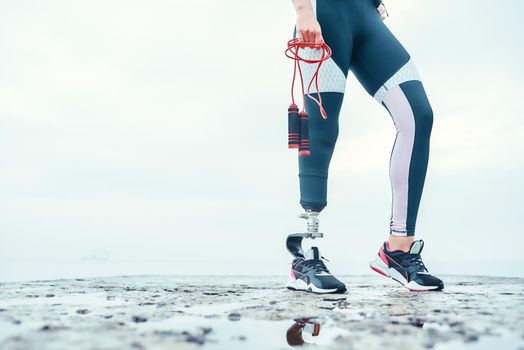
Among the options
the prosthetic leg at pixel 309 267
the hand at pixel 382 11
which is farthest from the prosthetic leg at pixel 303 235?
the hand at pixel 382 11

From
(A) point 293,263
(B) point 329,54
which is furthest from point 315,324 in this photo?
(B) point 329,54

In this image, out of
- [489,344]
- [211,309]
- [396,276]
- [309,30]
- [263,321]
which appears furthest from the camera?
[396,276]

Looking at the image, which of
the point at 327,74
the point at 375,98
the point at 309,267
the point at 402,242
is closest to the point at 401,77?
the point at 375,98

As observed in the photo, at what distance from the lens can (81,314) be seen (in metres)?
1.67

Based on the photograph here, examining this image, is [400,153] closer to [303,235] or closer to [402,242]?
[402,242]

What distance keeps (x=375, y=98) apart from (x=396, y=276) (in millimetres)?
1048

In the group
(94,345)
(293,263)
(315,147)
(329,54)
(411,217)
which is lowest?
(94,345)

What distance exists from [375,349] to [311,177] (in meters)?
1.62

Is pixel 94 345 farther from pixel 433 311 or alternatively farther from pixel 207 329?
pixel 433 311

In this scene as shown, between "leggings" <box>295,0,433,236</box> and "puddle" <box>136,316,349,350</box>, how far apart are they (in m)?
1.26

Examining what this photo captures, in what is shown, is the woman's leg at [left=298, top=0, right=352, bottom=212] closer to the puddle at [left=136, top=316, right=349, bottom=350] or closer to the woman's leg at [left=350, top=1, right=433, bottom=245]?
the woman's leg at [left=350, top=1, right=433, bottom=245]

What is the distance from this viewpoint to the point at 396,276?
2660mm

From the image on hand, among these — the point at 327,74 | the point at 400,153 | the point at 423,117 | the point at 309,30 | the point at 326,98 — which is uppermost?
the point at 309,30

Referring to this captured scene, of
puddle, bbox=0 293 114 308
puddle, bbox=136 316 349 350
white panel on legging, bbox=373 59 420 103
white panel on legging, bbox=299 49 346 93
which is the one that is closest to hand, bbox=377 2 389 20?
white panel on legging, bbox=373 59 420 103
